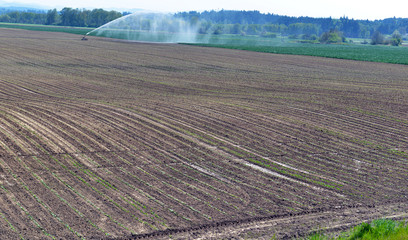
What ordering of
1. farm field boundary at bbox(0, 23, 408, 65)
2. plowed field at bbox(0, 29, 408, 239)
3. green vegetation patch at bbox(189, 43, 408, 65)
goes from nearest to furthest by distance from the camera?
plowed field at bbox(0, 29, 408, 239)
green vegetation patch at bbox(189, 43, 408, 65)
farm field boundary at bbox(0, 23, 408, 65)

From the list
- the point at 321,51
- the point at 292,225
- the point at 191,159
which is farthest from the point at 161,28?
the point at 292,225

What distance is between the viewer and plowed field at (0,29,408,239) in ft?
31.5

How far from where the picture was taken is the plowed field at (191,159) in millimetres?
9609

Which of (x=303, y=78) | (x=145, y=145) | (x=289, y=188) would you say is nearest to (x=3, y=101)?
(x=145, y=145)

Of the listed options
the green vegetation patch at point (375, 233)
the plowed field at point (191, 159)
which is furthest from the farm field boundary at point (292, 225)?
the green vegetation patch at point (375, 233)

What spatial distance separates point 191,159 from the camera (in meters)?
13.7

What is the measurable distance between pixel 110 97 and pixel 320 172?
13055 millimetres

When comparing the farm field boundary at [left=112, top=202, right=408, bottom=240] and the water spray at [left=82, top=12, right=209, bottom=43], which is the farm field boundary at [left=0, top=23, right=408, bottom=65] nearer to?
the water spray at [left=82, top=12, right=209, bottom=43]

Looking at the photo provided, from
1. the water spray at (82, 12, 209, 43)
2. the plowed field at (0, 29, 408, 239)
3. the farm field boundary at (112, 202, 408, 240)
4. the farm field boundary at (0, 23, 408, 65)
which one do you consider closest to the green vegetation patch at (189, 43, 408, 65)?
the farm field boundary at (0, 23, 408, 65)

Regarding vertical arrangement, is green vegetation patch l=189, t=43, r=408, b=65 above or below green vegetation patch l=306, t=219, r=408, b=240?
above

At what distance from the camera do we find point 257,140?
16.0 meters

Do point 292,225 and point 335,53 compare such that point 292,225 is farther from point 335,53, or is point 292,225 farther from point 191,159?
point 335,53

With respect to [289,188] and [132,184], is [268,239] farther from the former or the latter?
[132,184]

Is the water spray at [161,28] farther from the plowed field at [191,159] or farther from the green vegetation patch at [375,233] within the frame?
the green vegetation patch at [375,233]
